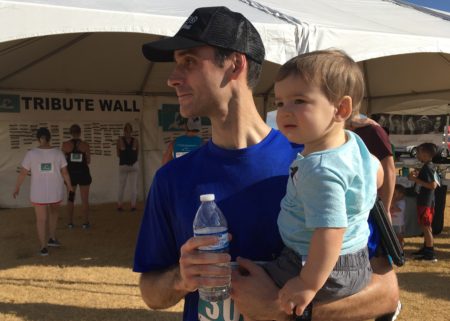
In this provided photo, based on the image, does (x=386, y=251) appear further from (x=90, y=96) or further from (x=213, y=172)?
(x=90, y=96)

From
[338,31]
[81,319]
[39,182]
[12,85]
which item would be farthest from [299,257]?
[12,85]

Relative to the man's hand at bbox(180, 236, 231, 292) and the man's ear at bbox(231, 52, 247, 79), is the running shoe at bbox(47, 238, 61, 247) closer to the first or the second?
the man's ear at bbox(231, 52, 247, 79)

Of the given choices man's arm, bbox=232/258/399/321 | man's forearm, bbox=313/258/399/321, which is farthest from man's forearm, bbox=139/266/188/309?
man's forearm, bbox=313/258/399/321

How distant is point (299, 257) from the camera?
1.36 metres

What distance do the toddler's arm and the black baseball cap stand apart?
0.72 m

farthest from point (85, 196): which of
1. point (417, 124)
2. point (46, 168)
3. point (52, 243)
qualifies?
point (417, 124)

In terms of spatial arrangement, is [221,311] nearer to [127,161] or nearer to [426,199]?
[426,199]

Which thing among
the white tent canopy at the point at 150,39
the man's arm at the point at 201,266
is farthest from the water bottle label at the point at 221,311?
the white tent canopy at the point at 150,39

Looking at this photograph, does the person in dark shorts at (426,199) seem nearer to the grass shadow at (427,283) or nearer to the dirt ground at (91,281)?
the dirt ground at (91,281)

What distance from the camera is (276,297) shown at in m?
1.36

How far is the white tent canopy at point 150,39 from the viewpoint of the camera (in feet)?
14.1

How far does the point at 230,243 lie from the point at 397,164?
38.4 ft

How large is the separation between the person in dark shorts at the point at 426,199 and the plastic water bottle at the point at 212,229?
20.0 ft

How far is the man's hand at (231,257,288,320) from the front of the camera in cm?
135
